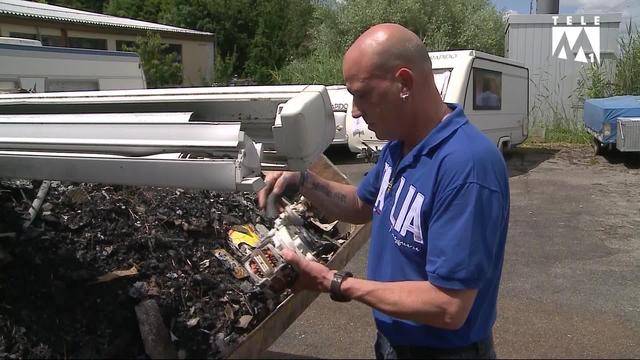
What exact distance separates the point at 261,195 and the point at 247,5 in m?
32.6

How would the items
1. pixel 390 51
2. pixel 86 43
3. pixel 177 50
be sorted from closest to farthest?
pixel 390 51 < pixel 86 43 < pixel 177 50

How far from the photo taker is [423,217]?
176cm

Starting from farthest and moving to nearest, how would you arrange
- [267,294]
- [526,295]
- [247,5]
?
[247,5] < [526,295] < [267,294]

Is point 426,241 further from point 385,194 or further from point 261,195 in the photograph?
point 261,195

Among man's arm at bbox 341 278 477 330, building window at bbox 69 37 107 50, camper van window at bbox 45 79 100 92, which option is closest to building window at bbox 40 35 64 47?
building window at bbox 69 37 107 50

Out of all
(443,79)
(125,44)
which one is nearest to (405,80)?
(443,79)

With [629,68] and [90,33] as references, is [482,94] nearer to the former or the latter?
[629,68]

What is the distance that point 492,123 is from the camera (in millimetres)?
11477

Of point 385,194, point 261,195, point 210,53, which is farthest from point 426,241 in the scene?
point 210,53

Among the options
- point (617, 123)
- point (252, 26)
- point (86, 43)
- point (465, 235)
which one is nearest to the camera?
point (465, 235)

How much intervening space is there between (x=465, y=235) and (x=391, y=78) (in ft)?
1.77

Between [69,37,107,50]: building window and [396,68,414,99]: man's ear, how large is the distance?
71.9ft

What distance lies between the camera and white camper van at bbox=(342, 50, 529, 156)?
10.2 metres

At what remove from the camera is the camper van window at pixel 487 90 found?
1070 cm
